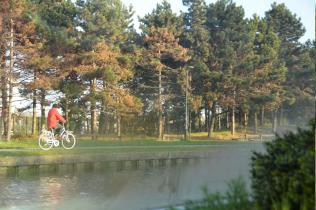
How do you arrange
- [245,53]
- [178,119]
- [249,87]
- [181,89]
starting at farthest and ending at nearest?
[178,119]
[181,89]
[245,53]
[249,87]

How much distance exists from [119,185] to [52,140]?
653cm

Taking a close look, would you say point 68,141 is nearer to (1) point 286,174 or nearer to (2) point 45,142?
(2) point 45,142

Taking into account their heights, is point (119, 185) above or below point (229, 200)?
below

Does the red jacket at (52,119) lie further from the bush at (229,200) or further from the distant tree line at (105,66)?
the bush at (229,200)

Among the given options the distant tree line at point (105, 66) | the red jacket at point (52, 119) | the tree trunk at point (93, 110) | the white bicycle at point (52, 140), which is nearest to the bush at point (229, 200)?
the white bicycle at point (52, 140)

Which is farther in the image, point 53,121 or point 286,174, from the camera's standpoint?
point 53,121

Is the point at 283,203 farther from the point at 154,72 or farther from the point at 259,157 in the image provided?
the point at 154,72

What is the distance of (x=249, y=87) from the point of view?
9680mm

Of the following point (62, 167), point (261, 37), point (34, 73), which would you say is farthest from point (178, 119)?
point (261, 37)

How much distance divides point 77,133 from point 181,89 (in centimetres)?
696

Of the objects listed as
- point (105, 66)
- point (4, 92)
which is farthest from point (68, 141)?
point (105, 66)

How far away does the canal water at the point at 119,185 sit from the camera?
20.9ft

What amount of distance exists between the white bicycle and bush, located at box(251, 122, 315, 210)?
14.2 metres

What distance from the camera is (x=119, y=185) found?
1177 centimetres
